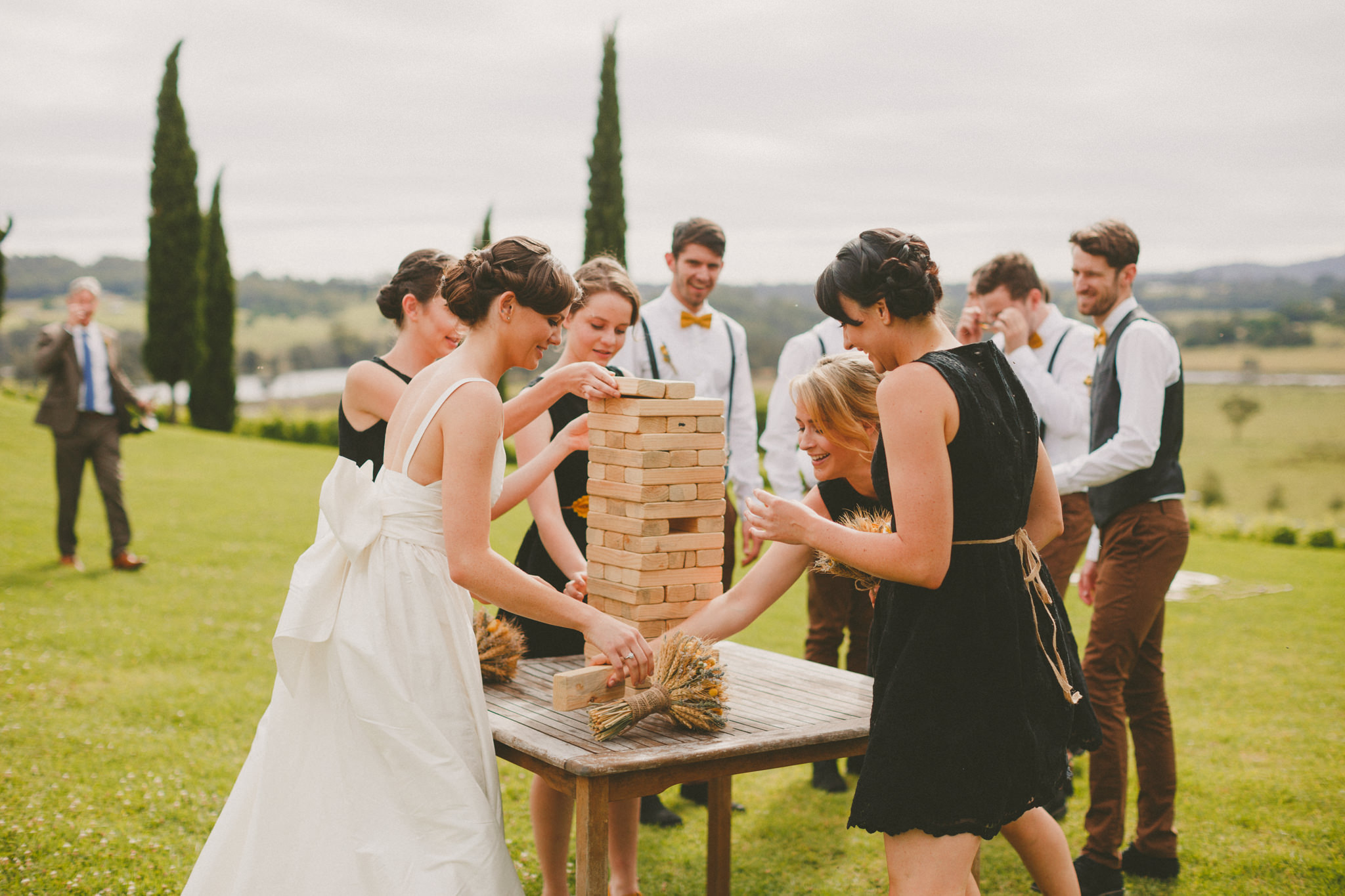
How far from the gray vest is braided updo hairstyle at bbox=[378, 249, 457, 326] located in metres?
2.76

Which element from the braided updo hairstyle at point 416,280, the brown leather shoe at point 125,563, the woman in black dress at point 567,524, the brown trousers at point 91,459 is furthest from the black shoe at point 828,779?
the brown leather shoe at point 125,563

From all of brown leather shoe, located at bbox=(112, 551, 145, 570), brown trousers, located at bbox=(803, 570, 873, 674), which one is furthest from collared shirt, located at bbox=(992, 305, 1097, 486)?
brown leather shoe, located at bbox=(112, 551, 145, 570)

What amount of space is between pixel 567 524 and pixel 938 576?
1856 millimetres

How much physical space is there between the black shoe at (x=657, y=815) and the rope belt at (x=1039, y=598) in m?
2.82

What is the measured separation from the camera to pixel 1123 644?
3889 millimetres

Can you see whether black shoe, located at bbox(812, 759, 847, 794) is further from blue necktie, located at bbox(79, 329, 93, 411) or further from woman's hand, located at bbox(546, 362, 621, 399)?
blue necktie, located at bbox(79, 329, 93, 411)

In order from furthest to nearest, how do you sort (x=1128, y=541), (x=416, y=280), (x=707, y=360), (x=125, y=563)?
(x=125, y=563) < (x=707, y=360) < (x=1128, y=541) < (x=416, y=280)

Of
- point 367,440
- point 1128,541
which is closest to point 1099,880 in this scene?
point 1128,541

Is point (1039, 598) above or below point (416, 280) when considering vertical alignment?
below

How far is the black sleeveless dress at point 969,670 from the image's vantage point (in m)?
2.21

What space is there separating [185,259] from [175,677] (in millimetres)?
19961

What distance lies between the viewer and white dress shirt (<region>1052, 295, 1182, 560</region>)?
3.91 meters

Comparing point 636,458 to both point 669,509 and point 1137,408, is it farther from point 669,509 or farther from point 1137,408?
point 1137,408

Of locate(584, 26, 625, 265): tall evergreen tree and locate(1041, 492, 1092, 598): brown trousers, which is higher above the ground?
locate(584, 26, 625, 265): tall evergreen tree
